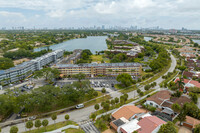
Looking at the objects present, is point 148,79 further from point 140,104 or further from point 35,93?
point 35,93

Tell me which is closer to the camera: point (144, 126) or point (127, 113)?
point (144, 126)

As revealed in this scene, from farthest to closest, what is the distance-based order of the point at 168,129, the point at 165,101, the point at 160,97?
the point at 160,97
the point at 165,101
the point at 168,129

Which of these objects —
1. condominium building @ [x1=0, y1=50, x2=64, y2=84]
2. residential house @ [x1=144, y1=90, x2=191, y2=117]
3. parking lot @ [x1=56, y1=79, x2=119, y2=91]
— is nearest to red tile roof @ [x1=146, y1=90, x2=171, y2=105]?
residential house @ [x1=144, y1=90, x2=191, y2=117]

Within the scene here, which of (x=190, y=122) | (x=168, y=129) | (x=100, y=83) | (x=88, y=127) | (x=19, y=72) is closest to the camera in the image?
(x=168, y=129)

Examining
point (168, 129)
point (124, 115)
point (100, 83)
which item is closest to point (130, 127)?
point (124, 115)

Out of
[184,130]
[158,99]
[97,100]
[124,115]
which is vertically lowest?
[184,130]

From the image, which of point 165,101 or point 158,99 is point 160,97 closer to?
point 158,99

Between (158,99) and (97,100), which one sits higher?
(158,99)

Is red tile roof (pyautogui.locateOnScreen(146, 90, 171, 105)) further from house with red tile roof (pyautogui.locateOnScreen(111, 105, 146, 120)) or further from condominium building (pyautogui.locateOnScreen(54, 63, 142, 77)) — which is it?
condominium building (pyautogui.locateOnScreen(54, 63, 142, 77))
